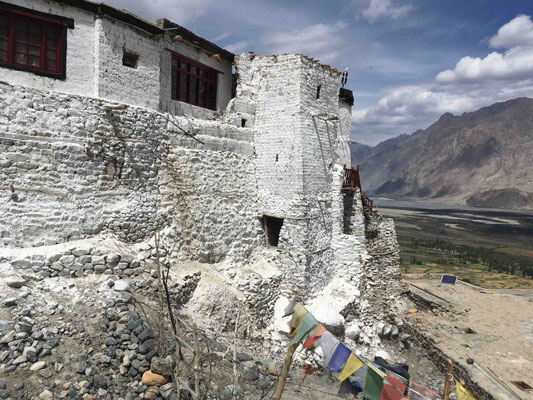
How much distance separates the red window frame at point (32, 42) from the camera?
11867 mm

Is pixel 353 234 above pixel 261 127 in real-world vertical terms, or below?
below

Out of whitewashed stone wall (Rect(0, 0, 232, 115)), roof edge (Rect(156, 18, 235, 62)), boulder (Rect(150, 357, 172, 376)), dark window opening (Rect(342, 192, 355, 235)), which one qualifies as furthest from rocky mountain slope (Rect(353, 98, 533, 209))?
boulder (Rect(150, 357, 172, 376))

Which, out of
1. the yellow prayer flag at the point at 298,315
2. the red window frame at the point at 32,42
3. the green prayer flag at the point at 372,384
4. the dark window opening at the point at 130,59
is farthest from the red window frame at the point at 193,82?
the green prayer flag at the point at 372,384

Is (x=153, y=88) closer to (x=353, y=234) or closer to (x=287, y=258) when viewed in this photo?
(x=287, y=258)

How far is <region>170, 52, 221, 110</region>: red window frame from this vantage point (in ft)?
55.7

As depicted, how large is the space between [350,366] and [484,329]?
774 inches

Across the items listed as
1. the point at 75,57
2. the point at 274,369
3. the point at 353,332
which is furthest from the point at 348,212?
the point at 75,57

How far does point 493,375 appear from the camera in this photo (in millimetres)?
17969

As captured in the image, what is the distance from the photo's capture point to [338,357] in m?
8.35

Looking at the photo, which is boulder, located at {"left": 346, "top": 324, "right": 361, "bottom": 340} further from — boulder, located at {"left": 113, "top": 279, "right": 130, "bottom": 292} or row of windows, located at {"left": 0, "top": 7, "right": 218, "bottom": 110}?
row of windows, located at {"left": 0, "top": 7, "right": 218, "bottom": 110}

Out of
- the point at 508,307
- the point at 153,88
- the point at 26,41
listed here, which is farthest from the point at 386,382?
the point at 508,307

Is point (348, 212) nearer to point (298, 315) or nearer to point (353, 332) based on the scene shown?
point (353, 332)

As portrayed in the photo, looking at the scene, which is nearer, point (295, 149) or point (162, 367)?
point (162, 367)

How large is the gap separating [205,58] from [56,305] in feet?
41.6
